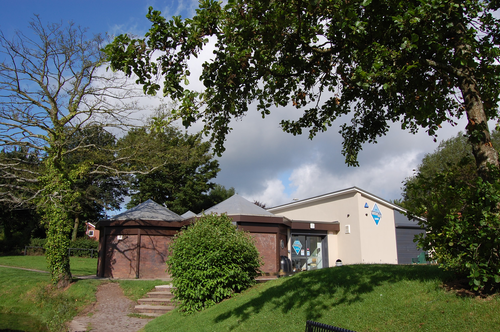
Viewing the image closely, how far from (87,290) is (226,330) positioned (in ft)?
30.3

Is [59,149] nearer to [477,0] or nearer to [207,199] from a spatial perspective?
[477,0]

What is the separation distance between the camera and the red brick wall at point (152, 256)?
18.0m

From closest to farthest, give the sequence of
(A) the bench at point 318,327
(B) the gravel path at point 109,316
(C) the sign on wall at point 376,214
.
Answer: (A) the bench at point 318,327
(B) the gravel path at point 109,316
(C) the sign on wall at point 376,214

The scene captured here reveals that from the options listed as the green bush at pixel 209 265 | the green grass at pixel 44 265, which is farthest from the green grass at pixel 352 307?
the green grass at pixel 44 265

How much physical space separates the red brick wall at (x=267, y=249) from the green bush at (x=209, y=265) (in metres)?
4.47

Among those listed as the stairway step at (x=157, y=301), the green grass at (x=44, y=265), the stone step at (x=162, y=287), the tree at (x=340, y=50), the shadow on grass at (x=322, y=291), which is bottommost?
the stairway step at (x=157, y=301)

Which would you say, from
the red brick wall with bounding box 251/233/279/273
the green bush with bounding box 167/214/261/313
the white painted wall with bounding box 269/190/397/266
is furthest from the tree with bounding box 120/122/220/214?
the green bush with bounding box 167/214/261/313

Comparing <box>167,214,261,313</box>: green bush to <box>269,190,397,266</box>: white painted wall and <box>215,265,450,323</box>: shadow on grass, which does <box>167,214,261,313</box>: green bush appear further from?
<box>269,190,397,266</box>: white painted wall

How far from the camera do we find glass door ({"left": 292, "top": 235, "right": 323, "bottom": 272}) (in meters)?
20.4

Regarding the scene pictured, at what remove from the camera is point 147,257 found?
59.3 ft

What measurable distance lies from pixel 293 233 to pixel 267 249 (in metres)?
4.53

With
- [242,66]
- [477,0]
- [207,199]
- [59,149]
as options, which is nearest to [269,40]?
[242,66]

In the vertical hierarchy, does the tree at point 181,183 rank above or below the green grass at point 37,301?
above

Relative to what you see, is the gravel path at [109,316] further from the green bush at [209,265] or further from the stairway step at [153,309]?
the green bush at [209,265]
